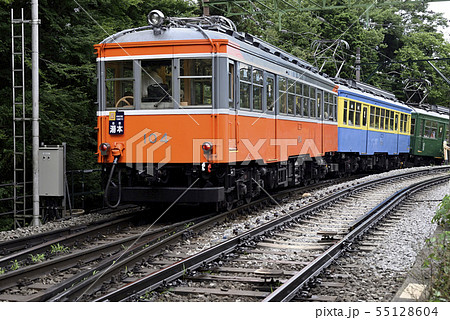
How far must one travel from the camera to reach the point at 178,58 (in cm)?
1005

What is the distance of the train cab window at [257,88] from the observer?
37.6ft

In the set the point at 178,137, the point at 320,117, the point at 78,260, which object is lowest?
the point at 78,260

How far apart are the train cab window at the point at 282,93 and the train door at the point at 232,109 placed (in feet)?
8.86

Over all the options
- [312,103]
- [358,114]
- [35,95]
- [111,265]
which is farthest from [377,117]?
[111,265]

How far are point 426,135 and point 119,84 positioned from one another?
23.8m

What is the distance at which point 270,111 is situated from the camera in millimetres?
12406

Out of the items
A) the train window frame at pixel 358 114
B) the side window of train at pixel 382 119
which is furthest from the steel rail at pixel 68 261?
the side window of train at pixel 382 119

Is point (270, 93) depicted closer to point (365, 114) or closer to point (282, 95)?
point (282, 95)

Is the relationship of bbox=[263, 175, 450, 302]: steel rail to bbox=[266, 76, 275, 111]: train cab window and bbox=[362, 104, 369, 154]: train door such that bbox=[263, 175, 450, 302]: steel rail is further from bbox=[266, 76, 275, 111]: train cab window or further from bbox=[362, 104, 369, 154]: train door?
bbox=[362, 104, 369, 154]: train door

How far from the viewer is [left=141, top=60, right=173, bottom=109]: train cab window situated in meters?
10.2

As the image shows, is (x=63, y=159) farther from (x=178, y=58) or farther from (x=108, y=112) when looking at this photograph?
(x=178, y=58)

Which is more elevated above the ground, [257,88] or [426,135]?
[257,88]

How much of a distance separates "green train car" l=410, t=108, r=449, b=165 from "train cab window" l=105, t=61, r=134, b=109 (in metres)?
22.1
